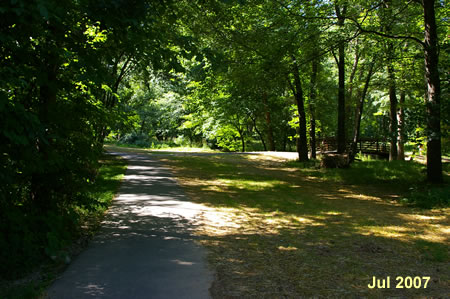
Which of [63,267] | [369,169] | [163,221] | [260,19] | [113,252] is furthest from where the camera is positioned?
[369,169]

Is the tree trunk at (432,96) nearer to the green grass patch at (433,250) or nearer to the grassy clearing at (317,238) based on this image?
the grassy clearing at (317,238)

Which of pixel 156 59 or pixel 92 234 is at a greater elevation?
pixel 156 59

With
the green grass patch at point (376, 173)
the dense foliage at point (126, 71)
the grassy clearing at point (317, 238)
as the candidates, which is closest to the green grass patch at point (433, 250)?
the grassy clearing at point (317, 238)

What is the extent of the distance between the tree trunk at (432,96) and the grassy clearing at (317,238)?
1340 mm

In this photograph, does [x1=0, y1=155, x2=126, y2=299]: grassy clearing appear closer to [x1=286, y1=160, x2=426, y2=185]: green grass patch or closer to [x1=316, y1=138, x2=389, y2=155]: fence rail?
[x1=286, y1=160, x2=426, y2=185]: green grass patch

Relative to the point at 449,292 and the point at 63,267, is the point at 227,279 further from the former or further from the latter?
the point at 449,292

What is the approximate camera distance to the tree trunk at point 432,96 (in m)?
10.2

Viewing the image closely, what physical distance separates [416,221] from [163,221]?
5453 millimetres

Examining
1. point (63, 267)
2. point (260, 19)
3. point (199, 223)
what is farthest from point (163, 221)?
point (260, 19)

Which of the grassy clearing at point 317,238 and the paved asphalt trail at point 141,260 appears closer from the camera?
the paved asphalt trail at point 141,260

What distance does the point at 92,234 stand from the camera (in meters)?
6.25

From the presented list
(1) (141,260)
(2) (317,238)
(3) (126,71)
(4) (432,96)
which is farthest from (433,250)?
(3) (126,71)

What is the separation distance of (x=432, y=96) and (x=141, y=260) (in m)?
9.70

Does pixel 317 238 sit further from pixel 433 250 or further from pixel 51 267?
pixel 51 267
